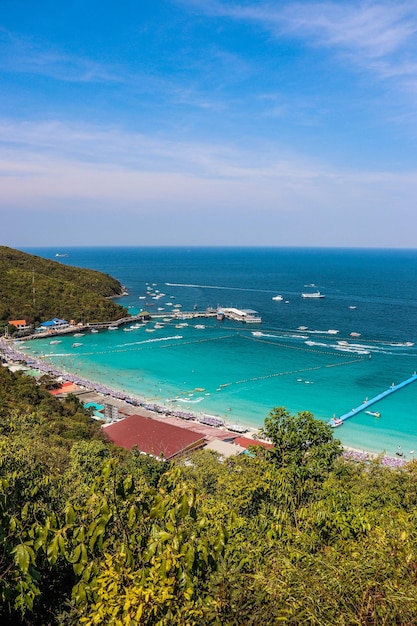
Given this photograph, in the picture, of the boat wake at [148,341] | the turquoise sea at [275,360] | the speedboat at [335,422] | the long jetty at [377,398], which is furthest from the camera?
the boat wake at [148,341]

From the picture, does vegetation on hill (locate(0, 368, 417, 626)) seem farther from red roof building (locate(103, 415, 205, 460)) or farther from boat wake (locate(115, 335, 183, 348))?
boat wake (locate(115, 335, 183, 348))

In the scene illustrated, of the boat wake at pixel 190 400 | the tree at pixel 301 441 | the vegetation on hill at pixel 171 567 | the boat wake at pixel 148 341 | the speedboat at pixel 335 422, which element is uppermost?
the vegetation on hill at pixel 171 567

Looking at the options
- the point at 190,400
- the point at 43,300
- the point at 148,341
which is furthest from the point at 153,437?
the point at 43,300

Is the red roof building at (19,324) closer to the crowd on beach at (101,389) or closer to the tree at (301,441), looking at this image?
the crowd on beach at (101,389)

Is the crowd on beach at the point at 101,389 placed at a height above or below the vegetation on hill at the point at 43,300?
below

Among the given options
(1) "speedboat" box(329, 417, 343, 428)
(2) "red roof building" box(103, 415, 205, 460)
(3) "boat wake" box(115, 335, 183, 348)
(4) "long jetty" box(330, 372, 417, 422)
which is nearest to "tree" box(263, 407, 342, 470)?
(2) "red roof building" box(103, 415, 205, 460)

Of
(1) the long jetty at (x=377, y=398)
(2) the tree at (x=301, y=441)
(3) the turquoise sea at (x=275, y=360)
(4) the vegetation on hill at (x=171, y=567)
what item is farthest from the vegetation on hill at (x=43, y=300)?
(4) the vegetation on hill at (x=171, y=567)

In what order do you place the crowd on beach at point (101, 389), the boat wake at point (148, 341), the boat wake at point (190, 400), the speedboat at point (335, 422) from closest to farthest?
the crowd on beach at point (101, 389) < the speedboat at point (335, 422) < the boat wake at point (190, 400) < the boat wake at point (148, 341)

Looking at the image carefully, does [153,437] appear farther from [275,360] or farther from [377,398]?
[275,360]
